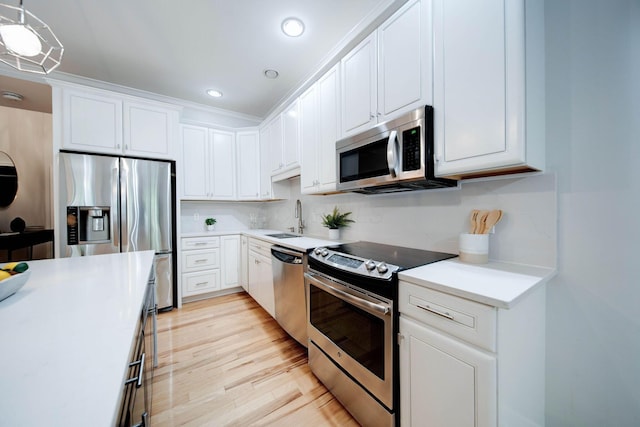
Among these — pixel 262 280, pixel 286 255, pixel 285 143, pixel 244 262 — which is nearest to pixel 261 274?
pixel 262 280

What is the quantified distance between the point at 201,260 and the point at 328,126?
7.70 ft

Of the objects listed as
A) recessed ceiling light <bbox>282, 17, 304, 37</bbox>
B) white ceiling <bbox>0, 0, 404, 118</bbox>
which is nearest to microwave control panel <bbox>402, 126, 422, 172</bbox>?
white ceiling <bbox>0, 0, 404, 118</bbox>

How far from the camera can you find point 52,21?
194 cm

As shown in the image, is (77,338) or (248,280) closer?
(77,338)

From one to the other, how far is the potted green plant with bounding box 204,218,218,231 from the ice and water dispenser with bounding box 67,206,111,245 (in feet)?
3.85

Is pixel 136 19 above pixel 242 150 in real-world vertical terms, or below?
above

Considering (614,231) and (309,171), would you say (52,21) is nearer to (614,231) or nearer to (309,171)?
(309,171)

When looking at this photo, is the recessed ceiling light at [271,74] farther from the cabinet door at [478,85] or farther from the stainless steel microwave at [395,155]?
the cabinet door at [478,85]

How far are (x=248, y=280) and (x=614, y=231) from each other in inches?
124

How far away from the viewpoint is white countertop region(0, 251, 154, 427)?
0.39 metres

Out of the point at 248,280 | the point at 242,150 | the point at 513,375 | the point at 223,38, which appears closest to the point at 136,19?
the point at 223,38

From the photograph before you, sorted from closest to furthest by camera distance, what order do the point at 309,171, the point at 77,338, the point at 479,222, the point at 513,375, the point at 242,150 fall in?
the point at 77,338 < the point at 513,375 < the point at 479,222 < the point at 309,171 < the point at 242,150

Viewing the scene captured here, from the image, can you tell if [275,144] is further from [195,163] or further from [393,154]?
[393,154]

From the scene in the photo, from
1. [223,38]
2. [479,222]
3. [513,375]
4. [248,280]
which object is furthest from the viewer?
[248,280]
